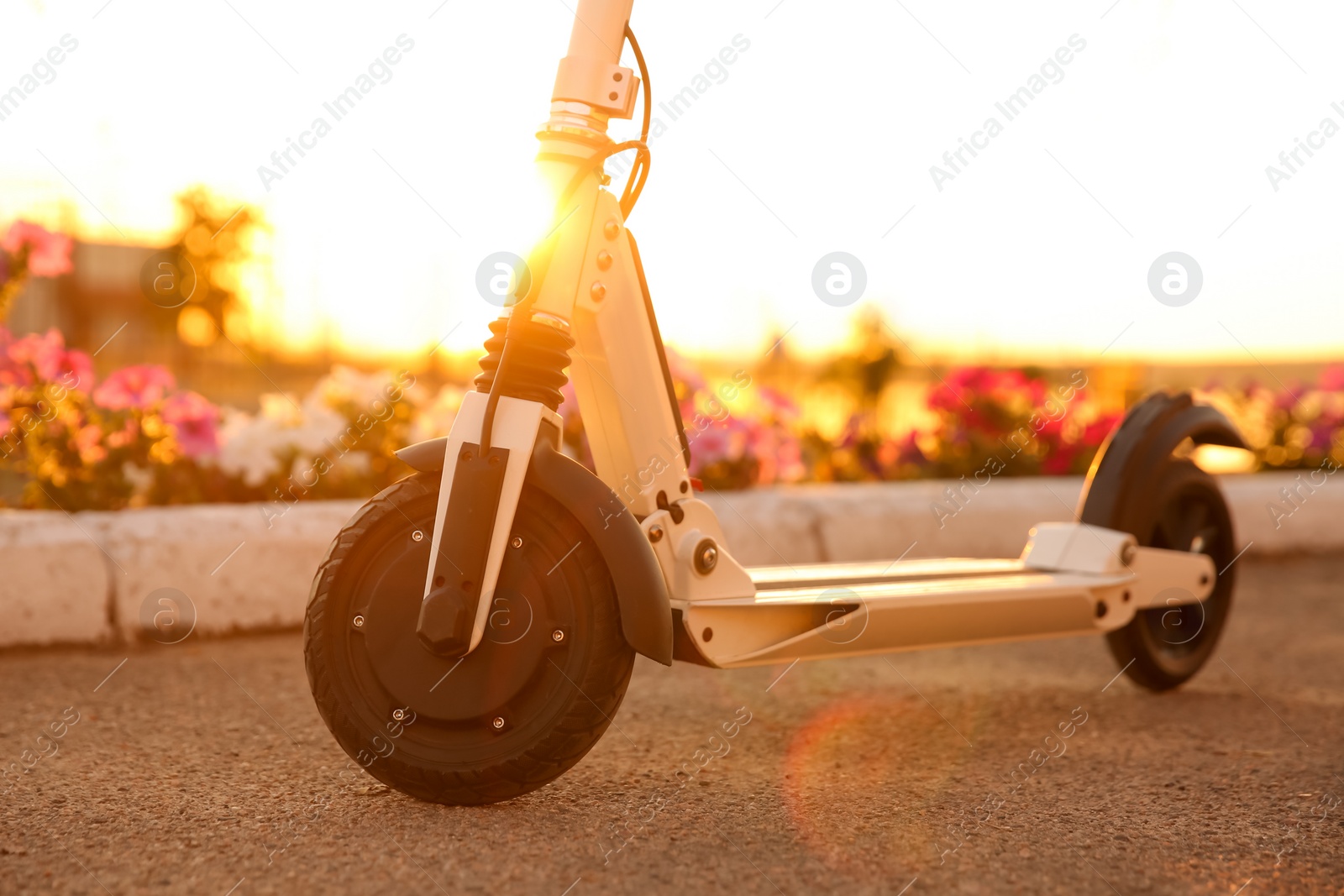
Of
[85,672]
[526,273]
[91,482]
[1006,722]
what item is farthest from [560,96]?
[91,482]

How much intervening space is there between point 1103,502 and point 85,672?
121 inches

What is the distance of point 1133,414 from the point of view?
3506mm

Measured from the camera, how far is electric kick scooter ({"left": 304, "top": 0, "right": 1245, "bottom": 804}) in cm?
210

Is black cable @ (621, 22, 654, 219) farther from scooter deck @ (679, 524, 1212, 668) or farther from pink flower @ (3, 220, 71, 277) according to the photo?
pink flower @ (3, 220, 71, 277)

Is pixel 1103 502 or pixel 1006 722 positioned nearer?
pixel 1006 722

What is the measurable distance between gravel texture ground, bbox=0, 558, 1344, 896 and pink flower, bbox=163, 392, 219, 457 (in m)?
0.95

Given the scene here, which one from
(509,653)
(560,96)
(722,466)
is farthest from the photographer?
(722,466)

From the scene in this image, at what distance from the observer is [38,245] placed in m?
4.29

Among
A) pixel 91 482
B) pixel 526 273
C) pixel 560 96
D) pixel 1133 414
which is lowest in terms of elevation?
pixel 91 482

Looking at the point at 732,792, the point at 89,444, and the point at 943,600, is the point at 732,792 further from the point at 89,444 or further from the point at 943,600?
the point at 89,444

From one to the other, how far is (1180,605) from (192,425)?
3.60 metres

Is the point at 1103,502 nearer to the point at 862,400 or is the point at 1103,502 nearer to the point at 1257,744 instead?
the point at 1257,744

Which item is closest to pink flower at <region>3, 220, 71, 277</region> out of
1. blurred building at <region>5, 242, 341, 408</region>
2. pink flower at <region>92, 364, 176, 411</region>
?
pink flower at <region>92, 364, 176, 411</region>

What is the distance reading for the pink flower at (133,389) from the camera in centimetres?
420
